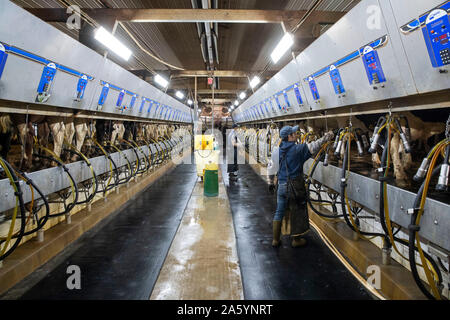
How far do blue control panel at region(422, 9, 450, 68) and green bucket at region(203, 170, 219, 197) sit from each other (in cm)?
443

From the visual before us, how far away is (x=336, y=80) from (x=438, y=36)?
1433 millimetres

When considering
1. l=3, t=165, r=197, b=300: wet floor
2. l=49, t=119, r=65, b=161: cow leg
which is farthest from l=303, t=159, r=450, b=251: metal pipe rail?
l=49, t=119, r=65, b=161: cow leg

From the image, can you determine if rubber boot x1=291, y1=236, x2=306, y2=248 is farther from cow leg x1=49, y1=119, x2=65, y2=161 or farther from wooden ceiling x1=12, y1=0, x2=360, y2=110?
cow leg x1=49, y1=119, x2=65, y2=161

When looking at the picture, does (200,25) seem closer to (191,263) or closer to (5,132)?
(5,132)

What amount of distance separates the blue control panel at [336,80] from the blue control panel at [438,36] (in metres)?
1.26

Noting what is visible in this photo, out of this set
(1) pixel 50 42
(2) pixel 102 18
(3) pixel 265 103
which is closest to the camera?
(1) pixel 50 42

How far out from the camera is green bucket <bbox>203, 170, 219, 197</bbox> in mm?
5844

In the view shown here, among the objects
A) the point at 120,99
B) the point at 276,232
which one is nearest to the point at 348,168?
the point at 276,232

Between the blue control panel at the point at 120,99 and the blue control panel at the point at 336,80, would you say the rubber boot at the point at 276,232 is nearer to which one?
the blue control panel at the point at 336,80

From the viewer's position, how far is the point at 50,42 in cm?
279

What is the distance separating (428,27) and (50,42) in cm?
315

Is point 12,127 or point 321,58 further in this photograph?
point 321,58
